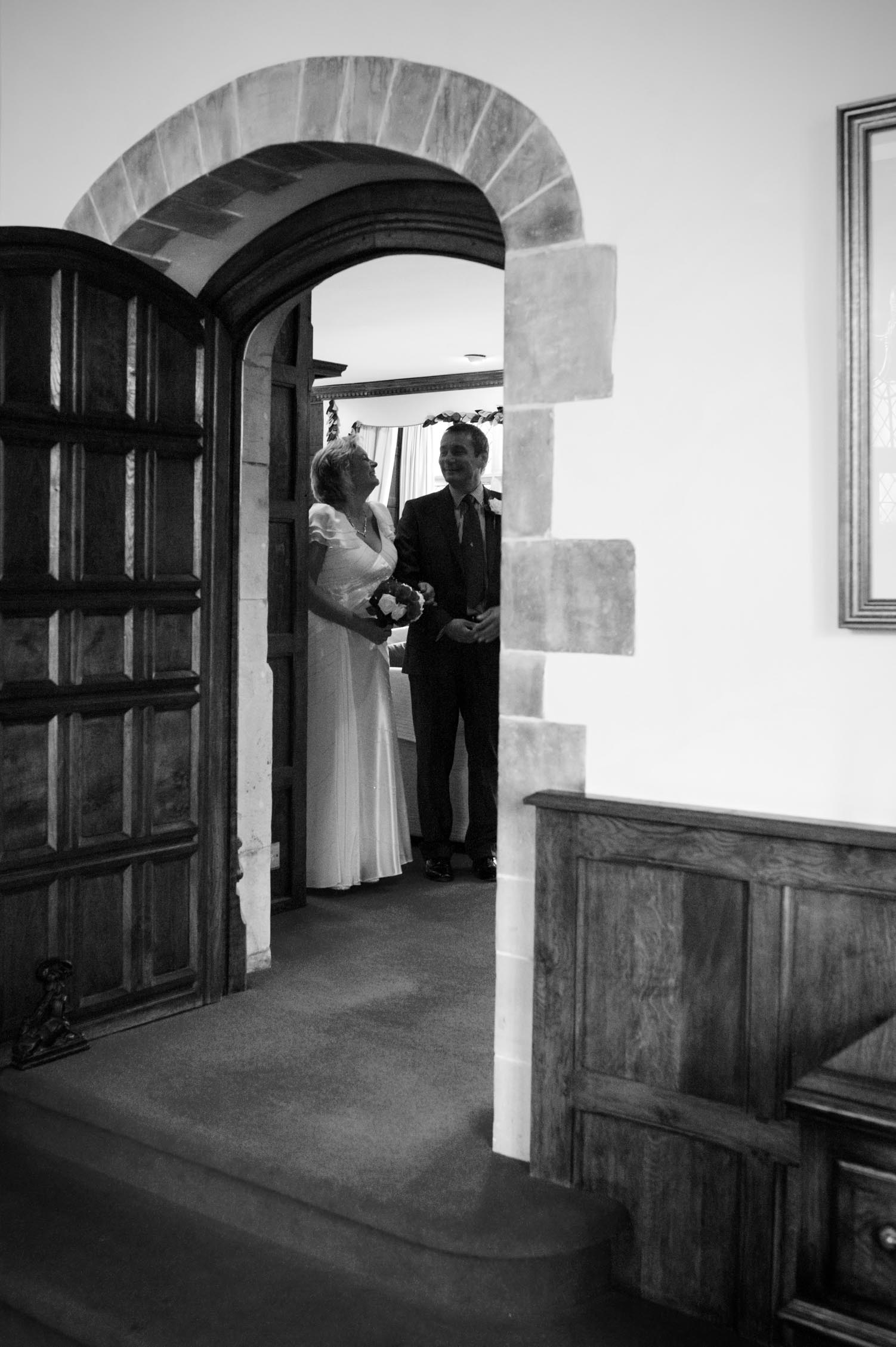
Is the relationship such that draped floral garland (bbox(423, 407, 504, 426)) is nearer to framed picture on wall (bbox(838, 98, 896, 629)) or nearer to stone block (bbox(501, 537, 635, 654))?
stone block (bbox(501, 537, 635, 654))

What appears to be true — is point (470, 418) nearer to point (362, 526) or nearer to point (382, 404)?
point (382, 404)

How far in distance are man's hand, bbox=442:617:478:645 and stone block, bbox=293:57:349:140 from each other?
7.82 ft

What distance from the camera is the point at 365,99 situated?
9.36 ft

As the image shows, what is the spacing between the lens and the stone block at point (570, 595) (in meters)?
2.53

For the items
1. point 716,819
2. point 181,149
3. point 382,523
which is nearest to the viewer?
point 716,819

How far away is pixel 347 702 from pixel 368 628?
1.01ft

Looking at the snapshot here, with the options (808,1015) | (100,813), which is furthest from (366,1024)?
(808,1015)

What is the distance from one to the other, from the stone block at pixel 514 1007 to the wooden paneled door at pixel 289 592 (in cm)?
198

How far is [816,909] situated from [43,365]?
2.22 m

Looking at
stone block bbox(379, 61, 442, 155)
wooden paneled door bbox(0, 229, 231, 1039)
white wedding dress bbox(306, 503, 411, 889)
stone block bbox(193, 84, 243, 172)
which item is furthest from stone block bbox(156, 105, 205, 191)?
white wedding dress bbox(306, 503, 411, 889)

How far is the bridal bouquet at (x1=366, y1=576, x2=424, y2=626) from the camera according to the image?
4844 millimetres

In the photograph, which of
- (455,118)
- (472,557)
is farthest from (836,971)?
(472,557)

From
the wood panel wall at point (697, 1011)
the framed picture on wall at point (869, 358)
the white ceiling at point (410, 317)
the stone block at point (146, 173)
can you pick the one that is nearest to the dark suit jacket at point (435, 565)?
the white ceiling at point (410, 317)

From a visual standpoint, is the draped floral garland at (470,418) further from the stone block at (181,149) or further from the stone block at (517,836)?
the stone block at (517,836)
